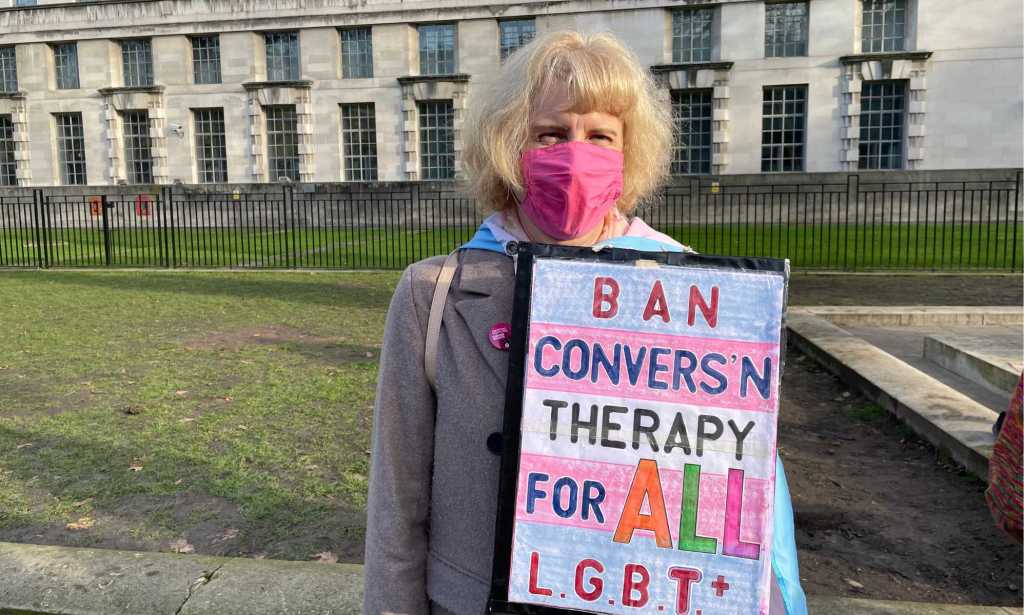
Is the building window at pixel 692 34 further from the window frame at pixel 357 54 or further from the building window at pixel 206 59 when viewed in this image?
the building window at pixel 206 59

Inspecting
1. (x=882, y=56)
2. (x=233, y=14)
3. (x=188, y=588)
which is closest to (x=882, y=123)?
(x=882, y=56)

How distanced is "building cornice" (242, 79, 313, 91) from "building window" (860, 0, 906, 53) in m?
22.1

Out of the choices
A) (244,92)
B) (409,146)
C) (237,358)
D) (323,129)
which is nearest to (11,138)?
(244,92)

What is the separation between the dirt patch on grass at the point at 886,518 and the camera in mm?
3449

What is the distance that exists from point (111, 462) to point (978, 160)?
31.4 metres

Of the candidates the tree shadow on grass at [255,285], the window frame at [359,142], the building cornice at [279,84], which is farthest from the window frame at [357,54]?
the tree shadow on grass at [255,285]

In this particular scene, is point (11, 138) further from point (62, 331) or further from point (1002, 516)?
point (1002, 516)

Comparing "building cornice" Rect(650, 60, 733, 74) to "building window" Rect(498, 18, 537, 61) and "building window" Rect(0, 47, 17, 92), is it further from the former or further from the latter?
"building window" Rect(0, 47, 17, 92)

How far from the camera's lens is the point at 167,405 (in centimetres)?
609

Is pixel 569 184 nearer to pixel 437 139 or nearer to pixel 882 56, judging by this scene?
pixel 882 56

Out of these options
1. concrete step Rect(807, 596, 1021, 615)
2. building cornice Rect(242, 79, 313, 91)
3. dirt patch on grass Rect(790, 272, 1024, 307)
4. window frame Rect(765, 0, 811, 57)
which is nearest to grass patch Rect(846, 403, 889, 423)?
concrete step Rect(807, 596, 1021, 615)

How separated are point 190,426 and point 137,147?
35052 mm

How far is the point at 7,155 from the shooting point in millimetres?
37875

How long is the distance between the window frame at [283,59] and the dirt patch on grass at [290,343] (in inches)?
1109
